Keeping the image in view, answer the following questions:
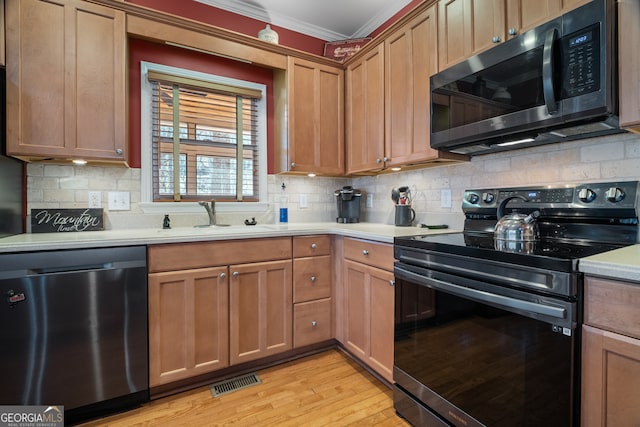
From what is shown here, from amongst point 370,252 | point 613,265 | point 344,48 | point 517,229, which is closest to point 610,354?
point 613,265

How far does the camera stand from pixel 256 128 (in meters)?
2.66

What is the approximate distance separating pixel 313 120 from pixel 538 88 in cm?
162

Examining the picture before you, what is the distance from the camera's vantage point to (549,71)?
1.22m

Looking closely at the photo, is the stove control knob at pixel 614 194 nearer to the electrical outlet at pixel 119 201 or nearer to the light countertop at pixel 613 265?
the light countertop at pixel 613 265

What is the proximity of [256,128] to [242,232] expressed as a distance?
3.81 feet

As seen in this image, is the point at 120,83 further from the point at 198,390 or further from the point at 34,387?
the point at 198,390

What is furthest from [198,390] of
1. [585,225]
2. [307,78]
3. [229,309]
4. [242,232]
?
[307,78]

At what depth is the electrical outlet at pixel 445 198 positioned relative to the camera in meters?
2.09

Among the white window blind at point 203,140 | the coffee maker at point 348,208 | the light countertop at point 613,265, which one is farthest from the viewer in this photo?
the coffee maker at point 348,208

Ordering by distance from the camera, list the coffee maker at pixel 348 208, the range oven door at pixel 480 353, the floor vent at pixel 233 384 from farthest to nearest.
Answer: the coffee maker at pixel 348 208, the floor vent at pixel 233 384, the range oven door at pixel 480 353

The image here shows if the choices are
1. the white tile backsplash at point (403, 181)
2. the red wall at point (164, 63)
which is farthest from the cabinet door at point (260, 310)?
the red wall at point (164, 63)

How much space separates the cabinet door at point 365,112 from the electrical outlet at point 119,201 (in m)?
1.74

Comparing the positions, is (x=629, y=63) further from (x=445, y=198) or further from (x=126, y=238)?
(x=126, y=238)

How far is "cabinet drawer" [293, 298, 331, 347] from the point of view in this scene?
2096mm
